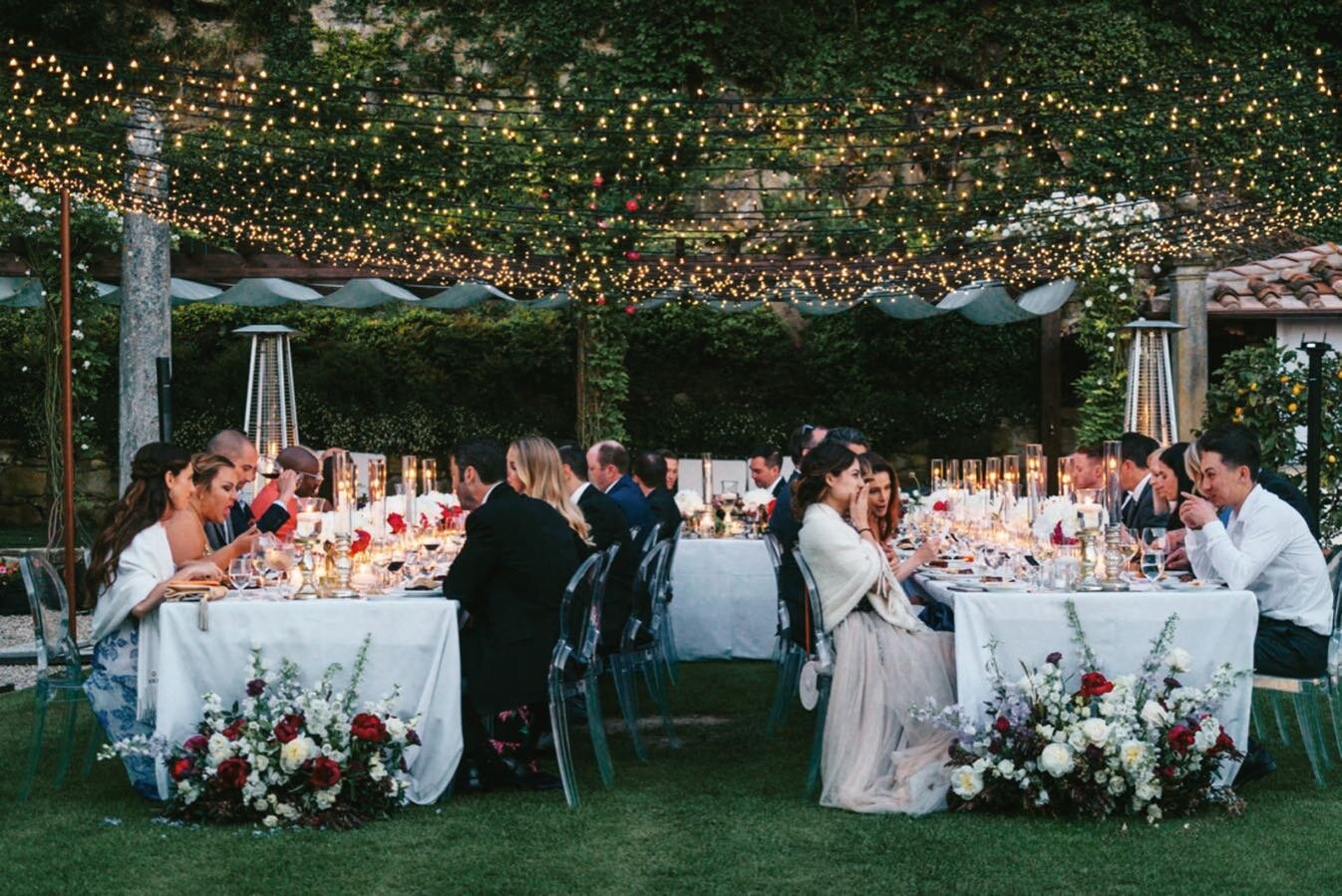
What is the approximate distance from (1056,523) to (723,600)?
263 centimetres

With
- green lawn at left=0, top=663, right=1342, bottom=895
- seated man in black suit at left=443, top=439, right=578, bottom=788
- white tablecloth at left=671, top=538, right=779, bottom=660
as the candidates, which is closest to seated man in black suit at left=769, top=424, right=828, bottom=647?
green lawn at left=0, top=663, right=1342, bottom=895

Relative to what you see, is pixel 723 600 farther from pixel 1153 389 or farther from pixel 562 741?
pixel 1153 389

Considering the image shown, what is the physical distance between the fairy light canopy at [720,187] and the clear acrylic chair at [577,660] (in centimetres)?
755

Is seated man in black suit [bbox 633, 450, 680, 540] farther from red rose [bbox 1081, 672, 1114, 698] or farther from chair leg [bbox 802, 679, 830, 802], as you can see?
red rose [bbox 1081, 672, 1114, 698]

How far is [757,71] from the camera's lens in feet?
62.4

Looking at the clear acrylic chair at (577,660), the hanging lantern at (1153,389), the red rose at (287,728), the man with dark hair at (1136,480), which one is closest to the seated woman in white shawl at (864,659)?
the clear acrylic chair at (577,660)

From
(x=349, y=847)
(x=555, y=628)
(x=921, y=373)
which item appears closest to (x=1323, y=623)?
→ (x=555, y=628)

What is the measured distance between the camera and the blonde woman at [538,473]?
5.87 metres

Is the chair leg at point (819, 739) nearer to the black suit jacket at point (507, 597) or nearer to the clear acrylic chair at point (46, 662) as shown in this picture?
the black suit jacket at point (507, 597)

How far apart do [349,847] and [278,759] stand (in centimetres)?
43

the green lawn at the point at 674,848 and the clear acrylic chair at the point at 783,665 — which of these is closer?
the green lawn at the point at 674,848

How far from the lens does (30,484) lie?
58.5 feet

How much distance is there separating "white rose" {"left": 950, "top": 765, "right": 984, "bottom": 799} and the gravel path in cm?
473

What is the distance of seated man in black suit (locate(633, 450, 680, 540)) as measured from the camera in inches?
335
